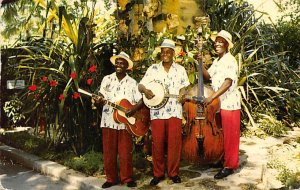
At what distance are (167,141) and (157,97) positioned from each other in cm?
55

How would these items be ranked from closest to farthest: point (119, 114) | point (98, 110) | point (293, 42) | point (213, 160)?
1. point (119, 114)
2. point (213, 160)
3. point (98, 110)
4. point (293, 42)

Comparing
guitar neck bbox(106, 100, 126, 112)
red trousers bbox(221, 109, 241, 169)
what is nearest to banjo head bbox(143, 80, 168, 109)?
guitar neck bbox(106, 100, 126, 112)

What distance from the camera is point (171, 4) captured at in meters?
5.66

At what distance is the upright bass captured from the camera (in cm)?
470

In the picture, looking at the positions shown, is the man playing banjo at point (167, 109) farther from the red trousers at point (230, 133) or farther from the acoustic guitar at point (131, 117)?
the red trousers at point (230, 133)

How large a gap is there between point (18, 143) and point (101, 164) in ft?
8.40

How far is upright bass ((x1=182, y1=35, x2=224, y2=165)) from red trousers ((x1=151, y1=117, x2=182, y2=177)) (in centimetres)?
17

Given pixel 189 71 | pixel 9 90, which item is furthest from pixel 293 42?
pixel 9 90

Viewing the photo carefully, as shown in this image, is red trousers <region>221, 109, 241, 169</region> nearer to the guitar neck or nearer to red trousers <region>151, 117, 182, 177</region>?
red trousers <region>151, 117, 182, 177</region>

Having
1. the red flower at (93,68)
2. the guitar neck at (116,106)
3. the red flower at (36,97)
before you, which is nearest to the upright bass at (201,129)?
the guitar neck at (116,106)

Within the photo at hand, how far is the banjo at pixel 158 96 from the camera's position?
4680 millimetres

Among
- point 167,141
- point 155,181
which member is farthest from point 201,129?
point 155,181

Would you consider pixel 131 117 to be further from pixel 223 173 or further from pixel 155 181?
pixel 223 173

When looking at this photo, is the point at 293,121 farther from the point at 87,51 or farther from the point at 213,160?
the point at 87,51
